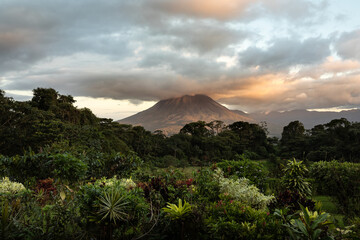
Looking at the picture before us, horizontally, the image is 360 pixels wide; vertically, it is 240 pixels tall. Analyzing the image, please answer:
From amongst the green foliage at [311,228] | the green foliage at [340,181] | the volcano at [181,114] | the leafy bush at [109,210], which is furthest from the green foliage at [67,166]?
the volcano at [181,114]

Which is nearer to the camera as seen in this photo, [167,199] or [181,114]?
[167,199]

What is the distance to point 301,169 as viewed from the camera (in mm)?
7086

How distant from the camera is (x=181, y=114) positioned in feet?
450

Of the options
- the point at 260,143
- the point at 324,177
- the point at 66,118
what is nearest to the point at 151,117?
the point at 260,143

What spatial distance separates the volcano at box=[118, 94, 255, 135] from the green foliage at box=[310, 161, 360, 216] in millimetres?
106114

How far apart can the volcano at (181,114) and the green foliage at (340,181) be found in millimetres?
106114

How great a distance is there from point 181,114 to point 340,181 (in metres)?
130

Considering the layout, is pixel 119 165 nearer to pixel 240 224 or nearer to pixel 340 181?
pixel 240 224

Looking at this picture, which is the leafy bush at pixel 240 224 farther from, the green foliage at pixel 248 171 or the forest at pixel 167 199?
the green foliage at pixel 248 171

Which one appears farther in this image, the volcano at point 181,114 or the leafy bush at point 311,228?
the volcano at point 181,114

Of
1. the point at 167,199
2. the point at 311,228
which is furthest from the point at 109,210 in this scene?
the point at 311,228

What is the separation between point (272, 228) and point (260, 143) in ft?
120

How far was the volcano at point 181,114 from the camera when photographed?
4926 inches

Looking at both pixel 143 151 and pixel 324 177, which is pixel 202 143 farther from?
pixel 324 177
